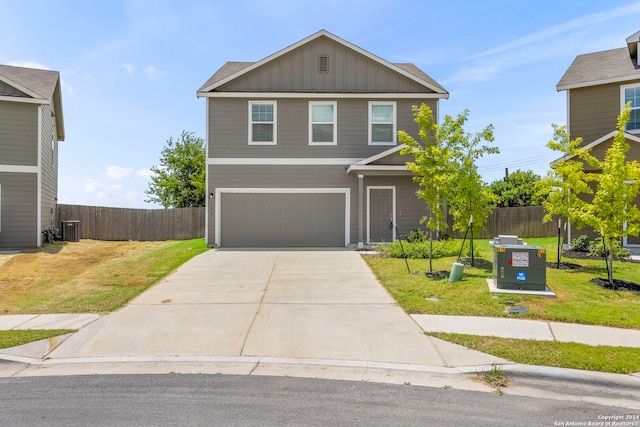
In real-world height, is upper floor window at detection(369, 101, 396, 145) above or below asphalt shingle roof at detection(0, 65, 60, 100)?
below

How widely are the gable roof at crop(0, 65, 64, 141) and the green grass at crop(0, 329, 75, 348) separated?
13868 mm

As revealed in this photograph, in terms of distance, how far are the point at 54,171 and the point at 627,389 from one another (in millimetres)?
25322

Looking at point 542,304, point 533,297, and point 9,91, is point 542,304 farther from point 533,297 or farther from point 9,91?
point 9,91

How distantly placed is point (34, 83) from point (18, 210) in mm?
6003

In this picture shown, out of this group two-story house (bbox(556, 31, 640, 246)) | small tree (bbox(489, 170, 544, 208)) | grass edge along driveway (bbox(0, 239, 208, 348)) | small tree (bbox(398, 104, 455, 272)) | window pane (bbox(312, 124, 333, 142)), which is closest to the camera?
grass edge along driveway (bbox(0, 239, 208, 348))

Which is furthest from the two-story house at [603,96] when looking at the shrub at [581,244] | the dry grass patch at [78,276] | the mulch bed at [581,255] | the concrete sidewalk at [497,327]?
the dry grass patch at [78,276]

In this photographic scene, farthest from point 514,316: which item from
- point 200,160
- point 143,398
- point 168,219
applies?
point 200,160

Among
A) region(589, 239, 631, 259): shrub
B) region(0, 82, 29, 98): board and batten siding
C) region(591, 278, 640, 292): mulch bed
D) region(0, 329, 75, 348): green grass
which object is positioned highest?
region(0, 82, 29, 98): board and batten siding

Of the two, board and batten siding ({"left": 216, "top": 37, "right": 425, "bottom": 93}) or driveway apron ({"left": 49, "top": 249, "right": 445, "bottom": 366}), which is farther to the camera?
board and batten siding ({"left": 216, "top": 37, "right": 425, "bottom": 93})

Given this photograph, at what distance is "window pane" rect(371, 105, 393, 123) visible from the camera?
719 inches

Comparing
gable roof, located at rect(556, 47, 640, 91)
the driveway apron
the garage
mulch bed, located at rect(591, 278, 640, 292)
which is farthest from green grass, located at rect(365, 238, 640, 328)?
gable roof, located at rect(556, 47, 640, 91)

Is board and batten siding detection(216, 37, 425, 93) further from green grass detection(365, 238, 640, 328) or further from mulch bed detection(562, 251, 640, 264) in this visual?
green grass detection(365, 238, 640, 328)

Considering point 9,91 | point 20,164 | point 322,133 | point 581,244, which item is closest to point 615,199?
point 581,244

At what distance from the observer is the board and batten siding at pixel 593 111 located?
16.5 meters
